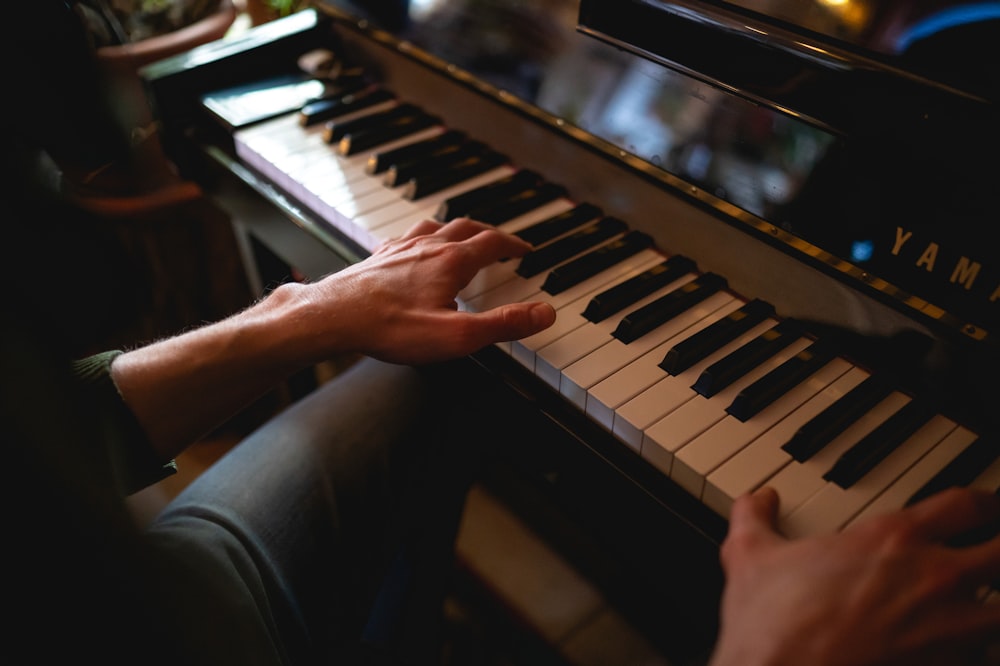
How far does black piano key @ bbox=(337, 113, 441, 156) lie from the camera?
4.04 ft

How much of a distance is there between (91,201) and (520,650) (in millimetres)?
1372

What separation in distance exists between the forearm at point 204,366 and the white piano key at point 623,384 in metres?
0.31

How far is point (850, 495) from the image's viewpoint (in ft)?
2.34

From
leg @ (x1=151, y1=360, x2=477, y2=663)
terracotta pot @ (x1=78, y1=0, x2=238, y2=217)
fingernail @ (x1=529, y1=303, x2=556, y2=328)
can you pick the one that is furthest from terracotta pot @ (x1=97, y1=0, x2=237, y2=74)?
fingernail @ (x1=529, y1=303, x2=556, y2=328)

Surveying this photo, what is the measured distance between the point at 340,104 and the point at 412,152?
0.22 meters

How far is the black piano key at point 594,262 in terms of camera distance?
3.11 ft

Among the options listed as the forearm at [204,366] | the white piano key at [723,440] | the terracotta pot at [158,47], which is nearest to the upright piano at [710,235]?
the white piano key at [723,440]

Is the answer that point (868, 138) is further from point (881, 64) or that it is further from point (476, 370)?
point (476, 370)

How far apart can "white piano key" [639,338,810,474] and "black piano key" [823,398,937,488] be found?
120 millimetres

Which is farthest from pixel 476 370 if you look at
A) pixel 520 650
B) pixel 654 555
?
pixel 520 650

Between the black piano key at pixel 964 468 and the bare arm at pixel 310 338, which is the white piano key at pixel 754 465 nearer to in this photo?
the black piano key at pixel 964 468

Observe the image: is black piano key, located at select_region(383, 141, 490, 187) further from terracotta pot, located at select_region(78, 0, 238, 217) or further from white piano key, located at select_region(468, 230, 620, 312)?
terracotta pot, located at select_region(78, 0, 238, 217)

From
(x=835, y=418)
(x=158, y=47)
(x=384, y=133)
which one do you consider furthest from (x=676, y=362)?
(x=158, y=47)

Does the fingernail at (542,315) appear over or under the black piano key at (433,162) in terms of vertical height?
under
